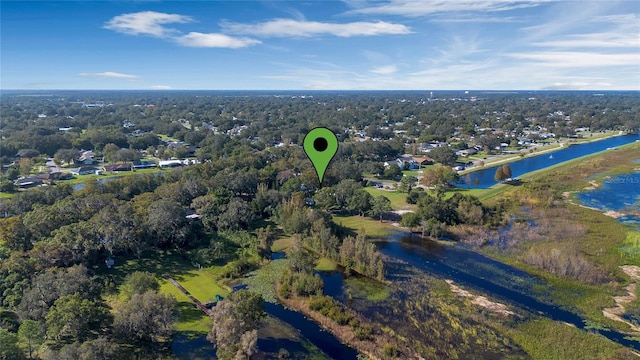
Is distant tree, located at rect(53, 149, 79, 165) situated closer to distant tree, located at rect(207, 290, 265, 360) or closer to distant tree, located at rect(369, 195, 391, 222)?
distant tree, located at rect(369, 195, 391, 222)

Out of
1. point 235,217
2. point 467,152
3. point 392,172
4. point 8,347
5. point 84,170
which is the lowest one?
point 8,347

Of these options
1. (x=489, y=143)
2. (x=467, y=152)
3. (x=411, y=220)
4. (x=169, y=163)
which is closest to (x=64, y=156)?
(x=169, y=163)

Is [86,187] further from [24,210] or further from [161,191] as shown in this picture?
[161,191]

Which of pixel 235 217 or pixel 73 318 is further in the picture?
pixel 235 217

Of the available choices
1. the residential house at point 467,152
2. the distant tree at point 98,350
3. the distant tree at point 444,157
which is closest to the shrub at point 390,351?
the distant tree at point 98,350

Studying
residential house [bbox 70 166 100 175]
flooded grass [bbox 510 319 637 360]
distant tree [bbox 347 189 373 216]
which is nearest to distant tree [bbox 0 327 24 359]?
flooded grass [bbox 510 319 637 360]

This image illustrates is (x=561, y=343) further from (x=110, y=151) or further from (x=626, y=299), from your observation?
(x=110, y=151)

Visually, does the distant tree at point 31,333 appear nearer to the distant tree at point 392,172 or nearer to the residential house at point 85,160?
the distant tree at point 392,172

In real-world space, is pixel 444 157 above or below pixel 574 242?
above

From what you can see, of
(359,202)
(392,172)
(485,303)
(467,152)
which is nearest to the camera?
(485,303)
